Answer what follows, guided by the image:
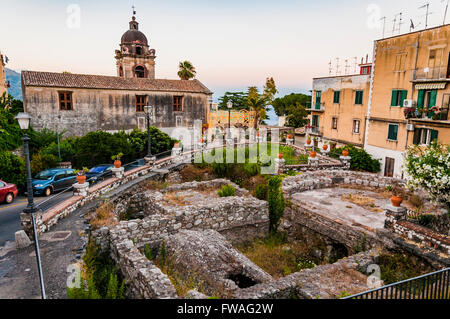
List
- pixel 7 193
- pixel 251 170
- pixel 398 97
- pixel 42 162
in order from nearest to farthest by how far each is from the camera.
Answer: pixel 7 193 → pixel 251 170 → pixel 42 162 → pixel 398 97

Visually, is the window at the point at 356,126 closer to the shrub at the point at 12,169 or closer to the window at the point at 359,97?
the window at the point at 359,97

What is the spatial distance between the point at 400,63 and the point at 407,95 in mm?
2865

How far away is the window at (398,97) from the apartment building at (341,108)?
9.40ft

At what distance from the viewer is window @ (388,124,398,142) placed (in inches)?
1041

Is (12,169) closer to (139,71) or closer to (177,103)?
(177,103)

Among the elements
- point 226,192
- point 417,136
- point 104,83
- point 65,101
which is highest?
point 104,83

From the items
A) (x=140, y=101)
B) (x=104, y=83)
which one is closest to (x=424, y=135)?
(x=140, y=101)

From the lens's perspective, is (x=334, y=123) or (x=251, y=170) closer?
(x=251, y=170)

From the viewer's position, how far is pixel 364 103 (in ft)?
97.0

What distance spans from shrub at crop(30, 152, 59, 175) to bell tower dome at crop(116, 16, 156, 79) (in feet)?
69.6

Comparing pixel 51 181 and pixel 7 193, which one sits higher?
pixel 51 181

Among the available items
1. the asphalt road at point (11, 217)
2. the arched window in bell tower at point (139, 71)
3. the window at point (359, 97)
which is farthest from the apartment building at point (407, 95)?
the arched window in bell tower at point (139, 71)

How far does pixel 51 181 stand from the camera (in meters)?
17.7
